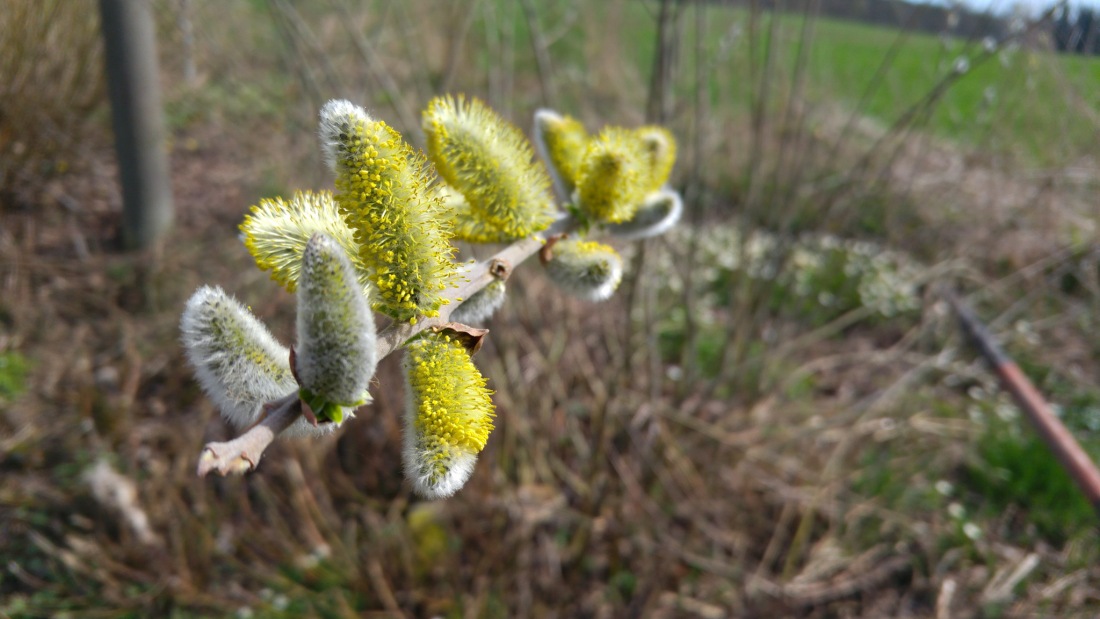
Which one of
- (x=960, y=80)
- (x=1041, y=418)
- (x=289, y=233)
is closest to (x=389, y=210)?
(x=289, y=233)

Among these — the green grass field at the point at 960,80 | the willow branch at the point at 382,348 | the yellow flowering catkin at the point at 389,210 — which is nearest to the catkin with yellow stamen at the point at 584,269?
the willow branch at the point at 382,348

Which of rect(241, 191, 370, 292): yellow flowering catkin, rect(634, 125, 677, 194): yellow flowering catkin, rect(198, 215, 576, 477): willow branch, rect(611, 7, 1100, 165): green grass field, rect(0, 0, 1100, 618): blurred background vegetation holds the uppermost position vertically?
rect(241, 191, 370, 292): yellow flowering catkin

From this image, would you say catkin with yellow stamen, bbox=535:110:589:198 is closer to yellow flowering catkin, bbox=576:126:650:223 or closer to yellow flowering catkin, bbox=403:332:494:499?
yellow flowering catkin, bbox=576:126:650:223

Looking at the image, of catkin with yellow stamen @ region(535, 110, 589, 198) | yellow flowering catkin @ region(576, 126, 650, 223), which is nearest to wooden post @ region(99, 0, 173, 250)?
catkin with yellow stamen @ region(535, 110, 589, 198)

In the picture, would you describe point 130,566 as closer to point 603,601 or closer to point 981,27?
point 603,601

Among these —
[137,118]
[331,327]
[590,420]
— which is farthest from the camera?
[137,118]

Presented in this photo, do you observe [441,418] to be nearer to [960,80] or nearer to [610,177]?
[610,177]
